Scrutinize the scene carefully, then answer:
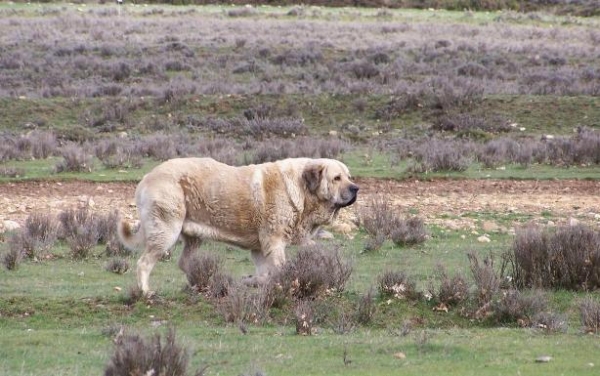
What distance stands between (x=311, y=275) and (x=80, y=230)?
5.32m

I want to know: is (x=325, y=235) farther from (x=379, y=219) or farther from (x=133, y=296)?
(x=133, y=296)

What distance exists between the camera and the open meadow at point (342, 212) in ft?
31.8

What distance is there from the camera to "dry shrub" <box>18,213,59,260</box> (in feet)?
49.1

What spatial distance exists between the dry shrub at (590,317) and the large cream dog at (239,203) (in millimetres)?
2717

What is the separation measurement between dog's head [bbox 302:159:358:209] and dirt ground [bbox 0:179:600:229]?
19.8 ft

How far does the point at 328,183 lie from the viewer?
39.2 ft

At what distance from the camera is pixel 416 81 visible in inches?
1528

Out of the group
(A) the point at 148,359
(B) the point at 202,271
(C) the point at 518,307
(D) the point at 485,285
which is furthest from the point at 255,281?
(A) the point at 148,359

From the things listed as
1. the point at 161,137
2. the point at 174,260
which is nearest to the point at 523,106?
the point at 161,137

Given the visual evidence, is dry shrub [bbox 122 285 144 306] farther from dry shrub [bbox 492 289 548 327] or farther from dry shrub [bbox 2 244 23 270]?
dry shrub [bbox 492 289 548 327]

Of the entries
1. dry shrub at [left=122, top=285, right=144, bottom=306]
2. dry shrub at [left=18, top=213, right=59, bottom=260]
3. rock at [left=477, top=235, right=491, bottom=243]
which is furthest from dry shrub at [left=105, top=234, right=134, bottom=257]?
rock at [left=477, top=235, right=491, bottom=243]

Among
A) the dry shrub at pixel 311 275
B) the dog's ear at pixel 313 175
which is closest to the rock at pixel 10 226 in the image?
the dry shrub at pixel 311 275

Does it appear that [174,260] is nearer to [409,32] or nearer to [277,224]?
[277,224]

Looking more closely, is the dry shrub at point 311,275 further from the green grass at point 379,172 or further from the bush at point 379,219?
the green grass at point 379,172
